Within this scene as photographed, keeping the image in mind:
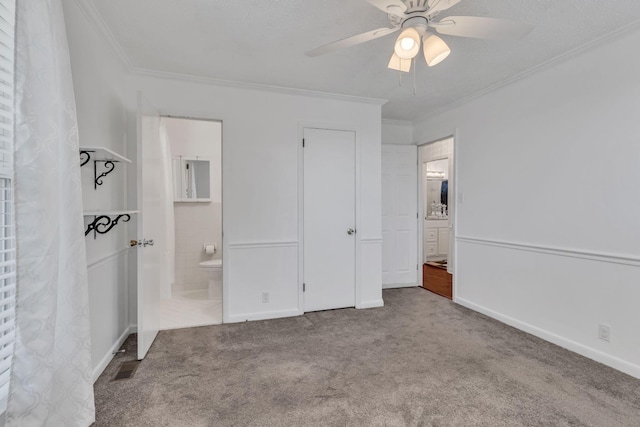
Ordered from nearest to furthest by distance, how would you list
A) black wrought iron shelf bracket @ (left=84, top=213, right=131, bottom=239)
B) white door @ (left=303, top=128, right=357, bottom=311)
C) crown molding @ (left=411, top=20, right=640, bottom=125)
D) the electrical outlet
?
black wrought iron shelf bracket @ (left=84, top=213, right=131, bottom=239) → crown molding @ (left=411, top=20, right=640, bottom=125) → the electrical outlet → white door @ (left=303, top=128, right=357, bottom=311)

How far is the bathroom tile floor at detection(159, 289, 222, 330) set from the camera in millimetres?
3084

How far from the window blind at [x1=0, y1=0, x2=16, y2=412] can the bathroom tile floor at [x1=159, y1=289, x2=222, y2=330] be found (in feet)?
5.75

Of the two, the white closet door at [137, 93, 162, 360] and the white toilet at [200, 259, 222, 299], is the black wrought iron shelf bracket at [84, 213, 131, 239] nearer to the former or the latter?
the white closet door at [137, 93, 162, 360]

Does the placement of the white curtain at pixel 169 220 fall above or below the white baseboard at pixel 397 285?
above

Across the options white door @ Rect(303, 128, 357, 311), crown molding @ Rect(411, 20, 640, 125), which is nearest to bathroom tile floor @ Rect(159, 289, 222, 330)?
white door @ Rect(303, 128, 357, 311)

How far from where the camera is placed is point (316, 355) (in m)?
2.41

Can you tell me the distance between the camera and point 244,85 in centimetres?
308

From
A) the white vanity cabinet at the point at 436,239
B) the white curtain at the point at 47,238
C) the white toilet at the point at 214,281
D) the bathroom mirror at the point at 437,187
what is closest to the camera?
the white curtain at the point at 47,238

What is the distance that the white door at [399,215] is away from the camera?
4.46 m

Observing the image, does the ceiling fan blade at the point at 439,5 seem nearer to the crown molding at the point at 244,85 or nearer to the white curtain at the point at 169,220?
the crown molding at the point at 244,85

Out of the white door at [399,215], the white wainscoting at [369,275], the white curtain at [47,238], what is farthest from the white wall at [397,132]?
the white curtain at [47,238]

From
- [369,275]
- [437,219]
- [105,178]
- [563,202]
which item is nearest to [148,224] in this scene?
[105,178]

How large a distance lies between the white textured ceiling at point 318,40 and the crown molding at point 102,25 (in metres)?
0.03

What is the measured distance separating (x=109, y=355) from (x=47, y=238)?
1462mm
